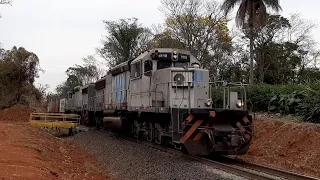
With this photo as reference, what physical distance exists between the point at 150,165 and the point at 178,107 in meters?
2.28

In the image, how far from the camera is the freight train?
10.4 metres

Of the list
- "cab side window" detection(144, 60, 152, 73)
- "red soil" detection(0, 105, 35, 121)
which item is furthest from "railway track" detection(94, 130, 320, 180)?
"red soil" detection(0, 105, 35, 121)

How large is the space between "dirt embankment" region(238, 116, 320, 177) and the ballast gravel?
2.83 m

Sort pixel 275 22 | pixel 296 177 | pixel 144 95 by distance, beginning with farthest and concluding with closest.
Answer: pixel 275 22, pixel 144 95, pixel 296 177

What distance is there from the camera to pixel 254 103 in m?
20.2

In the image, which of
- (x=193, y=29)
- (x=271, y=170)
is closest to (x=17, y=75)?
(x=193, y=29)

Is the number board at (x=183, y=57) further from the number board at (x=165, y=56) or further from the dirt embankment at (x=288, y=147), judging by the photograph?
the dirt embankment at (x=288, y=147)

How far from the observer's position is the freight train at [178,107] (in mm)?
10422

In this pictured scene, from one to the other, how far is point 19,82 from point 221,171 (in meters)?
32.0

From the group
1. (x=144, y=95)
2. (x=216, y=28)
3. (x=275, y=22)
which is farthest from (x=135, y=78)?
(x=275, y=22)

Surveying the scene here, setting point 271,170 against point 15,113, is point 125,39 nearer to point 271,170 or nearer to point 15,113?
point 15,113

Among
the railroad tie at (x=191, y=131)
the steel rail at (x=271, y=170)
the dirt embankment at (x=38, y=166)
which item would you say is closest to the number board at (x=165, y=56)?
the railroad tie at (x=191, y=131)

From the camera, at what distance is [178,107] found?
437 inches

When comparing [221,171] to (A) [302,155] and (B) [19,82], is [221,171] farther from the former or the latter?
(B) [19,82]
